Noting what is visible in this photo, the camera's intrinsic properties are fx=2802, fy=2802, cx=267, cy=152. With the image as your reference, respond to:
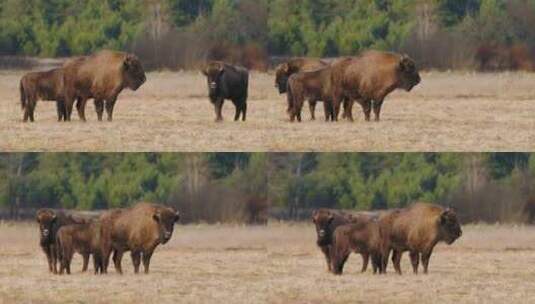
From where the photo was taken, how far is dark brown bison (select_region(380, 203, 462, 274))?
45.7m

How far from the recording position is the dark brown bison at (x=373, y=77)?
4797 cm

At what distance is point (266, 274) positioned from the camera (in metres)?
47.3

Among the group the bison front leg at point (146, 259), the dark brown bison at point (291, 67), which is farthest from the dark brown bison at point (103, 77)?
the dark brown bison at point (291, 67)

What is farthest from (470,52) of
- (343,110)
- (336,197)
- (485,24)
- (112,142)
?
(112,142)

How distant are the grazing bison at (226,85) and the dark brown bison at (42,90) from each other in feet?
8.97

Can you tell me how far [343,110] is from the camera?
165ft

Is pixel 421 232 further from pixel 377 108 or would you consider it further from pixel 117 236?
pixel 117 236

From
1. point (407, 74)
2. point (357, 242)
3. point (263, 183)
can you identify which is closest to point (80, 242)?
point (357, 242)

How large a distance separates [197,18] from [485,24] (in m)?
8.09

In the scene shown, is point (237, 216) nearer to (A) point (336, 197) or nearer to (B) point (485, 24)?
(A) point (336, 197)

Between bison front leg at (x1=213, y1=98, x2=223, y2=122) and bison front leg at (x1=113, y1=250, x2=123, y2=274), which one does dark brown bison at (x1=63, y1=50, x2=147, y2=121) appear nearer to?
bison front leg at (x1=213, y1=98, x2=223, y2=122)

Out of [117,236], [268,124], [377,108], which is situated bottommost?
[117,236]

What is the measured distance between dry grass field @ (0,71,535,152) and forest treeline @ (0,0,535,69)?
858 mm

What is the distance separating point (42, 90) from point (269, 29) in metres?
5.95
